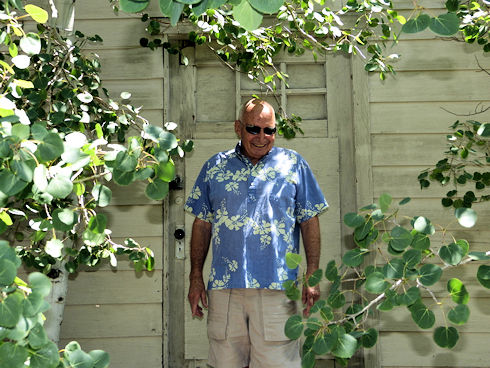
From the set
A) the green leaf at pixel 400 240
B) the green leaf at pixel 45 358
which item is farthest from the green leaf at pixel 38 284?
the green leaf at pixel 400 240

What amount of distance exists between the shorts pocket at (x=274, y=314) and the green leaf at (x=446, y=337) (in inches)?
55.4

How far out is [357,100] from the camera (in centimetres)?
383

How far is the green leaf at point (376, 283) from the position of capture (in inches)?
59.8

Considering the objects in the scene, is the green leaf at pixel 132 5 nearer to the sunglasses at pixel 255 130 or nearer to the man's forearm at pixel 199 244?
the sunglasses at pixel 255 130

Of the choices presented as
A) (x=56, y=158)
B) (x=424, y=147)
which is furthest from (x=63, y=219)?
(x=424, y=147)

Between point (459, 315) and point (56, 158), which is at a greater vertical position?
point (56, 158)

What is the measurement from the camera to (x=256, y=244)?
296 centimetres

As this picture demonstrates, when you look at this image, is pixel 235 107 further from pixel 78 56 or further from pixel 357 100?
pixel 78 56

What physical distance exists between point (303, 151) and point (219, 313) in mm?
1168

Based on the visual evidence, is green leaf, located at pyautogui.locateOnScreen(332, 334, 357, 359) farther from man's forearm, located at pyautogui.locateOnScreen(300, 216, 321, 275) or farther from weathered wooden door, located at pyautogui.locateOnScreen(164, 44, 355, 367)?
weathered wooden door, located at pyautogui.locateOnScreen(164, 44, 355, 367)

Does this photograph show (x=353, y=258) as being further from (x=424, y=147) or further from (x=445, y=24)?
(x=424, y=147)

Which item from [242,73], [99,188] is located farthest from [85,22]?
[99,188]

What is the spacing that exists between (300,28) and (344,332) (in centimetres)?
183

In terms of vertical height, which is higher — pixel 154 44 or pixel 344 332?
pixel 154 44
